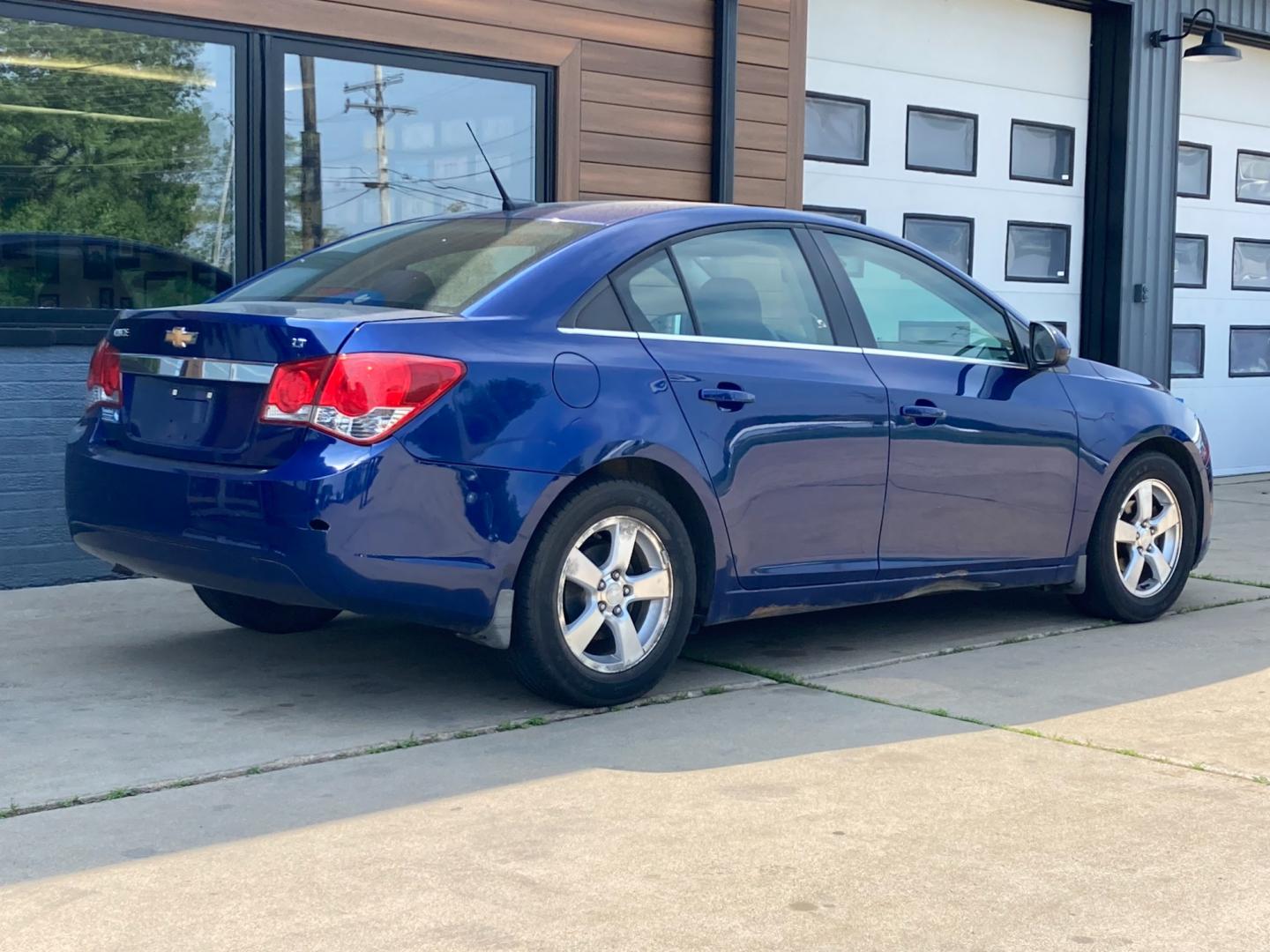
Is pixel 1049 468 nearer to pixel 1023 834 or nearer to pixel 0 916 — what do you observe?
pixel 1023 834

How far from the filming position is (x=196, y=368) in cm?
479

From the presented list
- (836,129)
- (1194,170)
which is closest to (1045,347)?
(836,129)

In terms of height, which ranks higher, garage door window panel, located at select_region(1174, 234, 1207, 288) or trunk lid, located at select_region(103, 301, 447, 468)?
garage door window panel, located at select_region(1174, 234, 1207, 288)

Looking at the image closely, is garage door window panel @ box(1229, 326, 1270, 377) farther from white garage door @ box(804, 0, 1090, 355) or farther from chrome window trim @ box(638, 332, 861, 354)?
chrome window trim @ box(638, 332, 861, 354)

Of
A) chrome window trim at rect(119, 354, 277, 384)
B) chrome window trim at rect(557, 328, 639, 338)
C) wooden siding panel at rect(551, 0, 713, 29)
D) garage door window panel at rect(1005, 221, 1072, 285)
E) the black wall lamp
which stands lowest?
chrome window trim at rect(119, 354, 277, 384)

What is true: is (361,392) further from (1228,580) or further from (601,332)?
(1228,580)

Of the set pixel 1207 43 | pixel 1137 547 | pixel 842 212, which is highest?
pixel 1207 43

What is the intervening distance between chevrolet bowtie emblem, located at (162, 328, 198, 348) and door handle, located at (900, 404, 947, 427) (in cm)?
225

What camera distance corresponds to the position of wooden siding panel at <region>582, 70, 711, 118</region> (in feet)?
28.3

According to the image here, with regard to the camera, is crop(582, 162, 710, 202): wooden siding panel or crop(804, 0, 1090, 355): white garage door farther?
crop(804, 0, 1090, 355): white garage door

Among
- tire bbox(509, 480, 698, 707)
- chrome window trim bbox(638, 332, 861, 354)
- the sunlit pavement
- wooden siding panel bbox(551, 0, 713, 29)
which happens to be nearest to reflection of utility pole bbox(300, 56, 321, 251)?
wooden siding panel bbox(551, 0, 713, 29)

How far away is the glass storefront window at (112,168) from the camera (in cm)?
686

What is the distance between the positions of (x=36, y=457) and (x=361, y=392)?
9.94 ft

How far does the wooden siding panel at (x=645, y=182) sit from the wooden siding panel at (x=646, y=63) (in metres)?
0.48
